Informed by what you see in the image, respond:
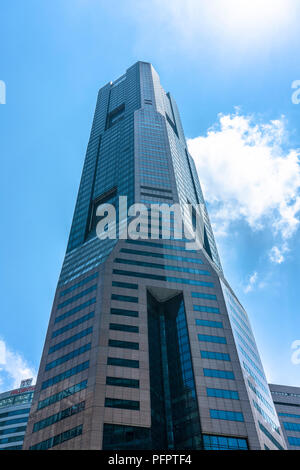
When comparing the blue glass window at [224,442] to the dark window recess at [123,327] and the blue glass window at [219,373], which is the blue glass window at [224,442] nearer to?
the blue glass window at [219,373]

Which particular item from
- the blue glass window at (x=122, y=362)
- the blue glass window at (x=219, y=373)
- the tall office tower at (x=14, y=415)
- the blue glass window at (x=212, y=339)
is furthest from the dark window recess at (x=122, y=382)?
the tall office tower at (x=14, y=415)

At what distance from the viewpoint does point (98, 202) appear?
405 feet

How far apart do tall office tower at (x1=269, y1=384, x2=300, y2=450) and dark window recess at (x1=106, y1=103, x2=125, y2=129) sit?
120 meters

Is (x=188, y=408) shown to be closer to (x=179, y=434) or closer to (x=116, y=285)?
(x=179, y=434)

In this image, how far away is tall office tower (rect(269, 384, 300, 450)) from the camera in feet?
353

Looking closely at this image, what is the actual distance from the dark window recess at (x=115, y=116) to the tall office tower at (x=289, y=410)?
12022 cm

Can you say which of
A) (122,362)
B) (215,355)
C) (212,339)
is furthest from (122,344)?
(212,339)

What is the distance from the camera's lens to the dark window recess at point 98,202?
114700 millimetres

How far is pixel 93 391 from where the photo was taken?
63.3 meters

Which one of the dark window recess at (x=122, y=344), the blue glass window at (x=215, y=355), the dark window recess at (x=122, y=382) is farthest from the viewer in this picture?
the blue glass window at (x=215, y=355)

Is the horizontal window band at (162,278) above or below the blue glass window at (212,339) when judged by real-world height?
above

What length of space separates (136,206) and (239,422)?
58746 millimetres
